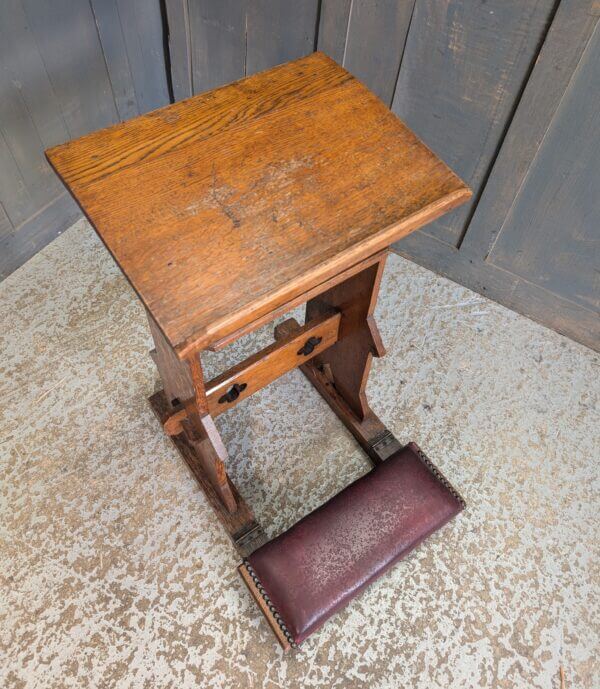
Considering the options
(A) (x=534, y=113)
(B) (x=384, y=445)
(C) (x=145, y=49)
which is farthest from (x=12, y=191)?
(A) (x=534, y=113)

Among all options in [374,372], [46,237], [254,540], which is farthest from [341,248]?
[46,237]

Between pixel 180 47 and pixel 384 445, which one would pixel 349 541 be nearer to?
pixel 384 445

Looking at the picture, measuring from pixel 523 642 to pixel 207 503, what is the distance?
1.04 meters

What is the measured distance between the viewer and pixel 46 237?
243 cm

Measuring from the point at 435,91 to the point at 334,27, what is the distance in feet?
1.34

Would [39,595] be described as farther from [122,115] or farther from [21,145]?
[122,115]

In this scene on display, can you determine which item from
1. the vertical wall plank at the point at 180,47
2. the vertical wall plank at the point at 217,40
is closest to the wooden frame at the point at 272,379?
the vertical wall plank at the point at 217,40

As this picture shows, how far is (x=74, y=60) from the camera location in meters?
2.13

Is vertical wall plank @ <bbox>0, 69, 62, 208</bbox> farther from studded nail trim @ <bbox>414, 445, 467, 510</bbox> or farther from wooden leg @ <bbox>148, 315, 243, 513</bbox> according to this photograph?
studded nail trim @ <bbox>414, 445, 467, 510</bbox>

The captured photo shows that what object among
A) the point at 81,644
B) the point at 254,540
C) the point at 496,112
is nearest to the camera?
the point at 81,644

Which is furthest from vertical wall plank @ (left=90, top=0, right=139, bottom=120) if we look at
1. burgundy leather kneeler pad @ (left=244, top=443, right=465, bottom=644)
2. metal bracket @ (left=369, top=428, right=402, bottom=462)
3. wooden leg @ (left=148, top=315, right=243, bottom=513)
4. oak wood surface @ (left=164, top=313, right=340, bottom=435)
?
burgundy leather kneeler pad @ (left=244, top=443, right=465, bottom=644)

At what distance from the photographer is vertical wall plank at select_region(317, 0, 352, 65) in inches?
73.7

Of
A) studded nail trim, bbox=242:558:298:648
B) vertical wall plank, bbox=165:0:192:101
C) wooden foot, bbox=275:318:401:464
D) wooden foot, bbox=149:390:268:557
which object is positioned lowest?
wooden foot, bbox=149:390:268:557

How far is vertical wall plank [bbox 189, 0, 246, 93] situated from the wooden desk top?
101 centimetres
